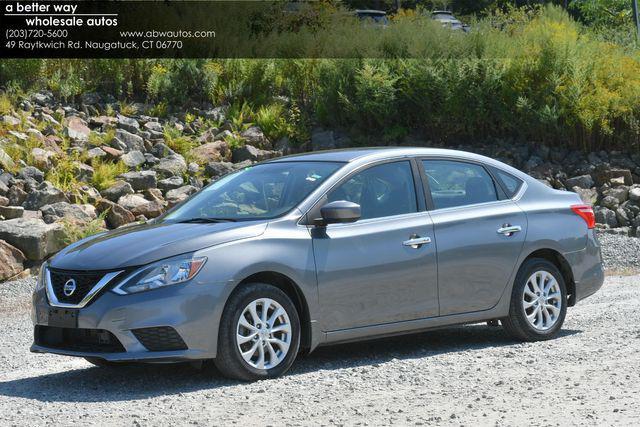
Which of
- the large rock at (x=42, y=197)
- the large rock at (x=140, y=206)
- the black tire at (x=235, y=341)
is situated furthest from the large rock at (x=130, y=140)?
the black tire at (x=235, y=341)

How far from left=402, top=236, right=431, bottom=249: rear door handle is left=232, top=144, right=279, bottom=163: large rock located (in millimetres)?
11547

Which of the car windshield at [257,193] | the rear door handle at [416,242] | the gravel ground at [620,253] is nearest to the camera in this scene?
the car windshield at [257,193]

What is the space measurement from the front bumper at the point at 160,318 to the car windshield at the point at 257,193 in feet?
3.01

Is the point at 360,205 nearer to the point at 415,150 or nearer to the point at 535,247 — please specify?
the point at 415,150

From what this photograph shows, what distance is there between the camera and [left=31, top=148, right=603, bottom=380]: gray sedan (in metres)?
7.35

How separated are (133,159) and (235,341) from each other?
38.4ft

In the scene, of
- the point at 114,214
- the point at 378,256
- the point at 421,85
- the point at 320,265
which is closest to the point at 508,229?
the point at 378,256

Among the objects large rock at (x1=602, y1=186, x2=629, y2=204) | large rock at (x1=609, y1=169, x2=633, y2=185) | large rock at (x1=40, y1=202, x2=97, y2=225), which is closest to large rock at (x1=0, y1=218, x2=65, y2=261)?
large rock at (x1=40, y1=202, x2=97, y2=225)

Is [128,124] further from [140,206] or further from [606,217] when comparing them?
[606,217]

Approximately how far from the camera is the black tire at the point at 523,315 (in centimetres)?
913

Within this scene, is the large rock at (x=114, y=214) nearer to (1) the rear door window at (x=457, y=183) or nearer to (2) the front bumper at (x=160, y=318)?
(1) the rear door window at (x=457, y=183)

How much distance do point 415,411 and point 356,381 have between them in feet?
3.22

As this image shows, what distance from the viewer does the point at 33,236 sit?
14812 mm

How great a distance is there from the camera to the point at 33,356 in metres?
9.36
